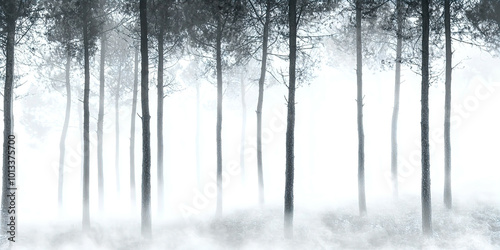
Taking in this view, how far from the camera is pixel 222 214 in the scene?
15570 mm

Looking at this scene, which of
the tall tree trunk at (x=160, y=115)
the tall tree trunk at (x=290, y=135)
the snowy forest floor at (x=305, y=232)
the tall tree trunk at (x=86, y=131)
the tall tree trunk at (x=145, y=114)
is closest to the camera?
the tall tree trunk at (x=290, y=135)

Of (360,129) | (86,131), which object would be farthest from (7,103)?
(360,129)

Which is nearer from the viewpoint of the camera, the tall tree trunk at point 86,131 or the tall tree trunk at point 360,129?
the tall tree trunk at point 86,131

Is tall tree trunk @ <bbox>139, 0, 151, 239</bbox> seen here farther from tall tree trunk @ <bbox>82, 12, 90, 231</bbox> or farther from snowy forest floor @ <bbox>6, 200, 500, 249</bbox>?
tall tree trunk @ <bbox>82, 12, 90, 231</bbox>

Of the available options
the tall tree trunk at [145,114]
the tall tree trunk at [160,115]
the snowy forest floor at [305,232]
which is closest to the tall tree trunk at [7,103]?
the snowy forest floor at [305,232]

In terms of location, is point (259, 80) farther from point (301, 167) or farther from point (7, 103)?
point (301, 167)

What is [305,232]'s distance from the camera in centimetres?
1284

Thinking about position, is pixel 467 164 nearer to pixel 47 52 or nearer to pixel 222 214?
pixel 222 214

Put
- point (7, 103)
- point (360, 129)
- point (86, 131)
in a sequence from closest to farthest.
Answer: point (7, 103), point (86, 131), point (360, 129)

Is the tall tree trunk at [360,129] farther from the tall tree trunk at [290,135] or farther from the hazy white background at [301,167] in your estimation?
A: the tall tree trunk at [290,135]

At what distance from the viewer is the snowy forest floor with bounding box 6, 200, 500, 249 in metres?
11.8

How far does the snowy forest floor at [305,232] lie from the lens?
38.7 feet

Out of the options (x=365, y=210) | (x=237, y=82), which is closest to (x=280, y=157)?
(x=237, y=82)

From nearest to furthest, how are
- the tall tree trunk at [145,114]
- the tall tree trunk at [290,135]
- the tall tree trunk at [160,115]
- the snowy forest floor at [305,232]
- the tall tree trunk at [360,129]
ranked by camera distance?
the tall tree trunk at [290,135]
the tall tree trunk at [145,114]
the snowy forest floor at [305,232]
the tall tree trunk at [360,129]
the tall tree trunk at [160,115]
